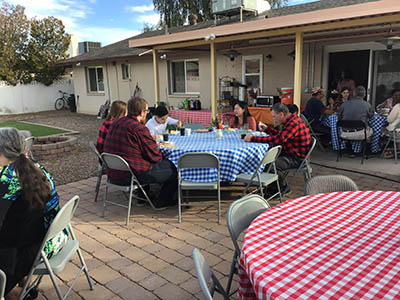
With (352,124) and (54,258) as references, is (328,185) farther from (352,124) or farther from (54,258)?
(352,124)

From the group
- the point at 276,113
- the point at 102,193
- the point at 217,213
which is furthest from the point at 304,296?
the point at 102,193

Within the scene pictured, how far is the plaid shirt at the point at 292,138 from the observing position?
4221 mm

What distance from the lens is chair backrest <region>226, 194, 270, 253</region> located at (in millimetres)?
1939

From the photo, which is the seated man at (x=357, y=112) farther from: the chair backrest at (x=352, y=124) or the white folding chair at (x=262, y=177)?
the white folding chair at (x=262, y=177)

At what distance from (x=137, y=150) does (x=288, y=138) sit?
1.87 m

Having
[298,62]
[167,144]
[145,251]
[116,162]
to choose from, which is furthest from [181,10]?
[145,251]

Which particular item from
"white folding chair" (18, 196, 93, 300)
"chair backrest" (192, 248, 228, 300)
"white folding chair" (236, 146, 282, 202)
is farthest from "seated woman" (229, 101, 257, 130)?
"chair backrest" (192, 248, 228, 300)

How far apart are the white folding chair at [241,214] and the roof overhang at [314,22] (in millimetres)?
4414

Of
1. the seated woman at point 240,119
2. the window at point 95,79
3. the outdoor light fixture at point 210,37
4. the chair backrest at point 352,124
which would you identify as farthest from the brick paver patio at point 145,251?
the window at point 95,79

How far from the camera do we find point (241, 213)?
204 centimetres

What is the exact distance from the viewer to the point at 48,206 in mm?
2209

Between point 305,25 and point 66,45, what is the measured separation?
17.7 metres

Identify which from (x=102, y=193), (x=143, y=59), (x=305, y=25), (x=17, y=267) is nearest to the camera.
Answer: (x=17, y=267)

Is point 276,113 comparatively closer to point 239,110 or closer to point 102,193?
point 239,110
